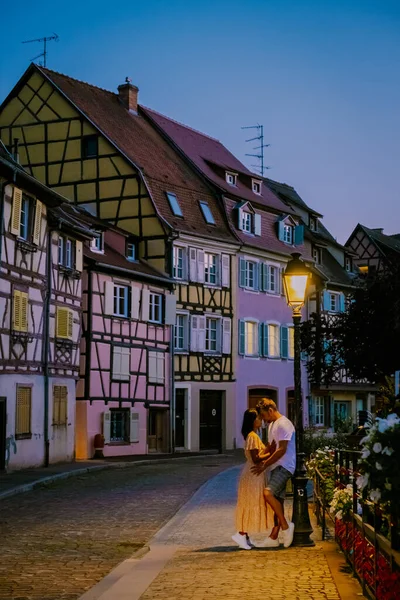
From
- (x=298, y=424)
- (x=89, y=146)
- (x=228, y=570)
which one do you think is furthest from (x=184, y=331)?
(x=228, y=570)

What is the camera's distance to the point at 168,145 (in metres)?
48.3

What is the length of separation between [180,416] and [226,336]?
14.7 ft

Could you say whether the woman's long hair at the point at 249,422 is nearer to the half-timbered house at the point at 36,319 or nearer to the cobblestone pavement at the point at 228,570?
the cobblestone pavement at the point at 228,570

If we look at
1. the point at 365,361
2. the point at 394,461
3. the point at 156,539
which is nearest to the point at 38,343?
the point at 365,361

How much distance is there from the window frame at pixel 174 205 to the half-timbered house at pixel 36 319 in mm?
9144

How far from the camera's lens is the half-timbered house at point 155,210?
4144 cm

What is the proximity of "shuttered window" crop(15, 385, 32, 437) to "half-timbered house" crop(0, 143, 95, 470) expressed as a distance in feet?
0.09

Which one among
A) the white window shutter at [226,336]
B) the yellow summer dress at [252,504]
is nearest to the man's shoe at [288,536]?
the yellow summer dress at [252,504]

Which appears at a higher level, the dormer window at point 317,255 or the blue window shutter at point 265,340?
the dormer window at point 317,255

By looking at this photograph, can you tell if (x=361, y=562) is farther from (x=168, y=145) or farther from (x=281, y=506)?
(x=168, y=145)

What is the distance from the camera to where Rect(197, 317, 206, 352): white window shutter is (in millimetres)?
42844

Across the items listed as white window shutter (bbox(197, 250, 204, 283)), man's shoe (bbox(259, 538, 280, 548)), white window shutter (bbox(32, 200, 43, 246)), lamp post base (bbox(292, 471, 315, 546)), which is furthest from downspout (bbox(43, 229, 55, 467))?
man's shoe (bbox(259, 538, 280, 548))

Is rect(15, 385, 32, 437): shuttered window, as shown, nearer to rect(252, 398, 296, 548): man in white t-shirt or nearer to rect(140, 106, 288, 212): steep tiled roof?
rect(252, 398, 296, 548): man in white t-shirt

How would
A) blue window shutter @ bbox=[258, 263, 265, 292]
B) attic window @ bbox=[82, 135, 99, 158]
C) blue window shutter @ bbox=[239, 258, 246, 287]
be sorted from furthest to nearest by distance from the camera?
blue window shutter @ bbox=[258, 263, 265, 292] < blue window shutter @ bbox=[239, 258, 246, 287] < attic window @ bbox=[82, 135, 99, 158]
